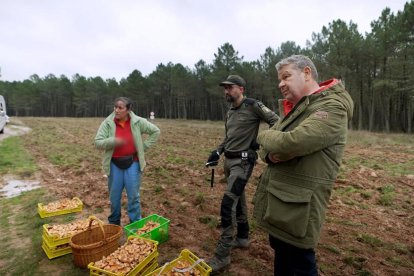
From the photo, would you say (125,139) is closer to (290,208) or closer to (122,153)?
(122,153)

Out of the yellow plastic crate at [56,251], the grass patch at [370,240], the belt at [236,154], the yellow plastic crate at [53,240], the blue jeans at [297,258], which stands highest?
the belt at [236,154]

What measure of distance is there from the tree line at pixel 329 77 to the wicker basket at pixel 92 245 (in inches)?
1161

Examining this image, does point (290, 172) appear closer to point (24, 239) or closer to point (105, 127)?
point (105, 127)

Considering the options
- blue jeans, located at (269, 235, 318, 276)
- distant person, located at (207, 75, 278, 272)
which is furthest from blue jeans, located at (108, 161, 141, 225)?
blue jeans, located at (269, 235, 318, 276)

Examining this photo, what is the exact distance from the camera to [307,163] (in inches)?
84.7

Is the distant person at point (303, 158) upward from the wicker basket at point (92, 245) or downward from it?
upward

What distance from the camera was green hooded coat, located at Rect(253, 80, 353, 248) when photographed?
2.07 m

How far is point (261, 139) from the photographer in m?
2.43

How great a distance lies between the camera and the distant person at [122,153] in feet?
14.9

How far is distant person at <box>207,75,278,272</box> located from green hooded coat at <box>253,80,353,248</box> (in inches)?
56.9

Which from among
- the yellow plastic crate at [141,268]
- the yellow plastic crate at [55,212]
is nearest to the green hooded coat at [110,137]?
the yellow plastic crate at [141,268]

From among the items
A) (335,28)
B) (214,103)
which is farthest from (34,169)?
(214,103)

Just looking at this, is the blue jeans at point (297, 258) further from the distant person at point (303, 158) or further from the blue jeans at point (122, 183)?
the blue jeans at point (122, 183)

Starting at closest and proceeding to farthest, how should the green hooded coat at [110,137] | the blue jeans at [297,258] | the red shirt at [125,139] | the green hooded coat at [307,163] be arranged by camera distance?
1. the green hooded coat at [307,163]
2. the blue jeans at [297,258]
3. the green hooded coat at [110,137]
4. the red shirt at [125,139]
